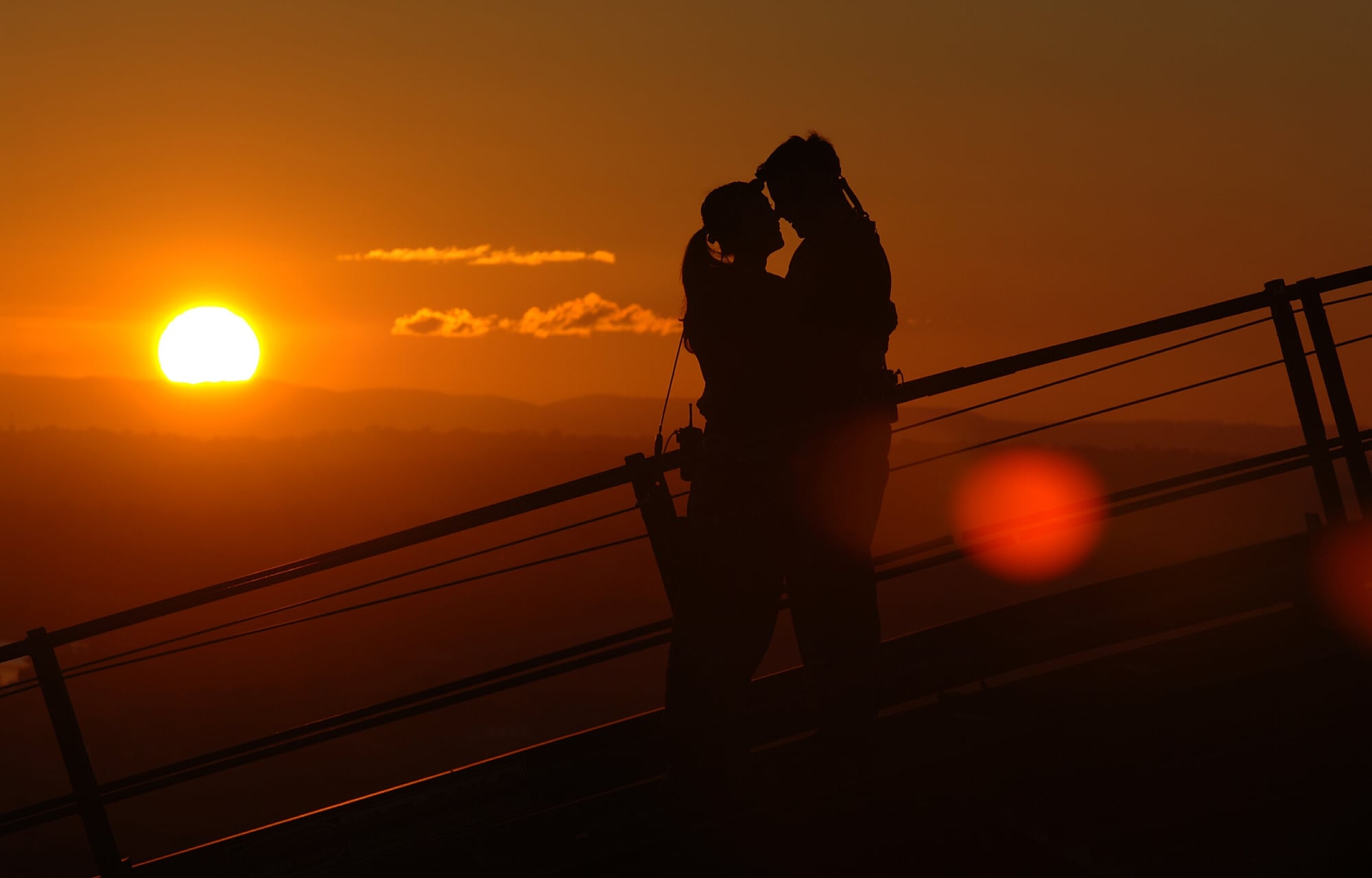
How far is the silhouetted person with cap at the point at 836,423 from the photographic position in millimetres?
4488

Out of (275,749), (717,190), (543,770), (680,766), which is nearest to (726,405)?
(717,190)

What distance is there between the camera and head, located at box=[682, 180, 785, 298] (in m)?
4.52

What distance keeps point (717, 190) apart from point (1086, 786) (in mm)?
2361

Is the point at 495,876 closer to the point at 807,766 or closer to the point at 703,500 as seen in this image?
the point at 807,766

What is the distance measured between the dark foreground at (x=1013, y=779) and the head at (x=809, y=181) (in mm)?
1744

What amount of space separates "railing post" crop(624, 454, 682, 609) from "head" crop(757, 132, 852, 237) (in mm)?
1249

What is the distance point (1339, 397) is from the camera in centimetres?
588

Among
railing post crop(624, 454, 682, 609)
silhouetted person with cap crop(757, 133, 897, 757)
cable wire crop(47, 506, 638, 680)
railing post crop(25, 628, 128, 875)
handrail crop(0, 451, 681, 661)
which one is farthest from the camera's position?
railing post crop(25, 628, 128, 875)

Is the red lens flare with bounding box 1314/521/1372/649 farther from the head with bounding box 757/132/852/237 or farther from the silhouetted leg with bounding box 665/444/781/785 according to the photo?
the head with bounding box 757/132/852/237

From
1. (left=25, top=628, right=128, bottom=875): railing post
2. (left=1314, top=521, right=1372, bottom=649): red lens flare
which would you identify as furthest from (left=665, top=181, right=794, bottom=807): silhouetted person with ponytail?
(left=25, top=628, right=128, bottom=875): railing post

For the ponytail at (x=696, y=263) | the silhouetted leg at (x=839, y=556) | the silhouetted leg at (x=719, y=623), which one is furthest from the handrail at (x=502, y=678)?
the ponytail at (x=696, y=263)

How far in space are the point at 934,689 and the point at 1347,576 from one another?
1.70 m

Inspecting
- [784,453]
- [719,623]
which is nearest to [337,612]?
[719,623]

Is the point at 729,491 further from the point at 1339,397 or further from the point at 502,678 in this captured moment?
the point at 1339,397
